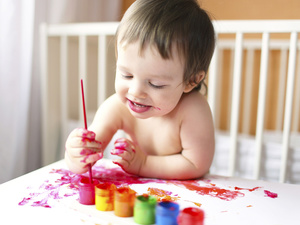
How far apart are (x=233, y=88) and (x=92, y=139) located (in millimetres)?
640

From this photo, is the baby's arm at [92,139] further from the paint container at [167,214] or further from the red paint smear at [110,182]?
the paint container at [167,214]

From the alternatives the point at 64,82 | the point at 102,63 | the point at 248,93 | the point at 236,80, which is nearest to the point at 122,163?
the point at 236,80

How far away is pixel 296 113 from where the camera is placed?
72.2 inches

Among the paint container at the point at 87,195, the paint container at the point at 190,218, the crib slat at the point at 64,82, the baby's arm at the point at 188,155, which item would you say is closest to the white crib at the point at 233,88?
the crib slat at the point at 64,82

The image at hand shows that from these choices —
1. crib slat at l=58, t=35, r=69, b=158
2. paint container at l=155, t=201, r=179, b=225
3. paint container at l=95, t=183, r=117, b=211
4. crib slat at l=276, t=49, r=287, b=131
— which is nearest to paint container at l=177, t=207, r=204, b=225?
paint container at l=155, t=201, r=179, b=225

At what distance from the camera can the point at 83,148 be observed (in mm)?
679

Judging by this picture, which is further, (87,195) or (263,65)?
(263,65)

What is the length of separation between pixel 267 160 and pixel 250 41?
85cm

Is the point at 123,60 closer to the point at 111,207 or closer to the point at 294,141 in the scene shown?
the point at 111,207

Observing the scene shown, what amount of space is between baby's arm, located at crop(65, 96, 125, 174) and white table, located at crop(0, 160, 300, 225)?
5 cm

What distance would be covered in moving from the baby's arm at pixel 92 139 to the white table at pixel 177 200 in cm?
5

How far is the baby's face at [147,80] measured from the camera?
63 cm

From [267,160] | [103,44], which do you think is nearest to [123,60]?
[103,44]

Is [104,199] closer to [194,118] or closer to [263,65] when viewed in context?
[194,118]
